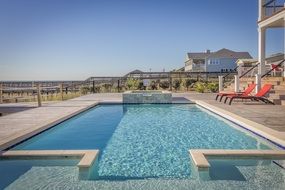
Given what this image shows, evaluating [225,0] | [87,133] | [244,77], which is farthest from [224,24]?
[87,133]

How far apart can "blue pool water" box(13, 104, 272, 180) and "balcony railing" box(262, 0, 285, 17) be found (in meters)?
6.51

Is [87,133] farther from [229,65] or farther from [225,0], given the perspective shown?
[229,65]

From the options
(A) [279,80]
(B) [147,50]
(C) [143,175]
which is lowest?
(C) [143,175]

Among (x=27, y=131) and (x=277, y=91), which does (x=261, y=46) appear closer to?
(x=277, y=91)

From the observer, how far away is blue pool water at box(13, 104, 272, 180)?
4.42m

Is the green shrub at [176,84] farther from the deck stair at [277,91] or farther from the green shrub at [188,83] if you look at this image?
the deck stair at [277,91]

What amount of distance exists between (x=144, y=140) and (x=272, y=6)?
10254mm

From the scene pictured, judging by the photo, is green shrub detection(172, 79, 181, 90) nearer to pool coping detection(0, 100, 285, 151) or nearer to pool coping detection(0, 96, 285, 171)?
pool coping detection(0, 100, 285, 151)

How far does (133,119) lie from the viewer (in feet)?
29.7

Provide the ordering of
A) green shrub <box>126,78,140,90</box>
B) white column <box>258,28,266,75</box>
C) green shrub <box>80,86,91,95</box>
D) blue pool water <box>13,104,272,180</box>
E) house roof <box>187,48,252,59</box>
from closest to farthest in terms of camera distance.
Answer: blue pool water <box>13,104,272,180</box>
white column <box>258,28,266,75</box>
green shrub <box>126,78,140,90</box>
green shrub <box>80,86,91,95</box>
house roof <box>187,48,252,59</box>

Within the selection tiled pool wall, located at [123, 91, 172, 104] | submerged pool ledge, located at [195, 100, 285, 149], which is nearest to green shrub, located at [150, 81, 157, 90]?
tiled pool wall, located at [123, 91, 172, 104]

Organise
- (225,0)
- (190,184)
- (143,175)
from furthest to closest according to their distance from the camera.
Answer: (225,0), (143,175), (190,184)

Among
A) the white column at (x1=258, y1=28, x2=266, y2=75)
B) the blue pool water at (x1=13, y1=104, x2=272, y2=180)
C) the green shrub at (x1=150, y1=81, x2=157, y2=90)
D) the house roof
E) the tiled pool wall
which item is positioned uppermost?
the house roof

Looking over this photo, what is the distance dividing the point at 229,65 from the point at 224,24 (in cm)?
2809
